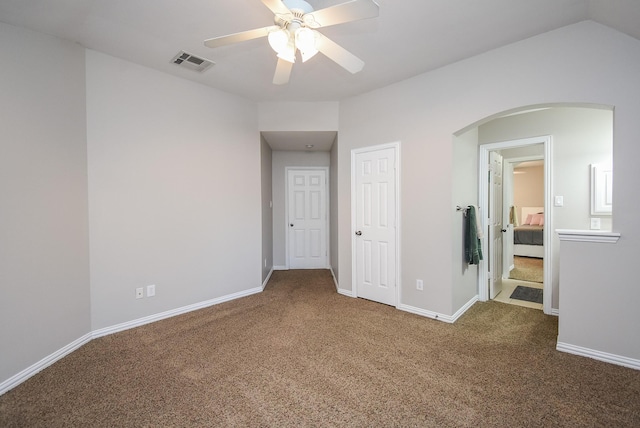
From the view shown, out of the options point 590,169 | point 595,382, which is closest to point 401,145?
point 590,169

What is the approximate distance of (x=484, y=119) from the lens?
2.57 metres

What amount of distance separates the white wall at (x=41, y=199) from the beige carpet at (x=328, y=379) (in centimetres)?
32

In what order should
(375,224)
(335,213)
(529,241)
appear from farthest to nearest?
(529,241), (335,213), (375,224)

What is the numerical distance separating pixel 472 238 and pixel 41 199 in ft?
13.2

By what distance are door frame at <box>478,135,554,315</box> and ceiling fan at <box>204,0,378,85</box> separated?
2510mm

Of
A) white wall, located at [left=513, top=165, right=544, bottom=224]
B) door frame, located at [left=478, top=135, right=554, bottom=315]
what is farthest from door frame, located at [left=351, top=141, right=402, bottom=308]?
white wall, located at [left=513, top=165, right=544, bottom=224]

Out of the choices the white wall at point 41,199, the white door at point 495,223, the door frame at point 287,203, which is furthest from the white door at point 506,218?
the white wall at point 41,199

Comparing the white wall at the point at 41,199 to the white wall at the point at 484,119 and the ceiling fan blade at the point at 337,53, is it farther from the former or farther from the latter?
the white wall at the point at 484,119

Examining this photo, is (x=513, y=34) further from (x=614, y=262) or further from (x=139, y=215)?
(x=139, y=215)

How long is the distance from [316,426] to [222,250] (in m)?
2.37

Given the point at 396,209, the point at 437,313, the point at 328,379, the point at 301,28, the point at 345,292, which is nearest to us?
the point at 301,28

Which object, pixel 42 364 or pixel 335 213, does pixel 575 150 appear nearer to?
pixel 335 213

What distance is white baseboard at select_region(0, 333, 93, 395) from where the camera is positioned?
1797 millimetres

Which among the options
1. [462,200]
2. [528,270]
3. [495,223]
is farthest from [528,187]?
[462,200]
